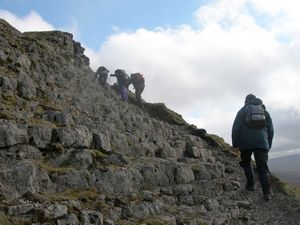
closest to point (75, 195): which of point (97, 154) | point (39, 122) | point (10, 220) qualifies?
point (10, 220)

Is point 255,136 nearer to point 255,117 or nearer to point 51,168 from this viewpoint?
point 255,117

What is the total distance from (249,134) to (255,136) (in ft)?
0.86

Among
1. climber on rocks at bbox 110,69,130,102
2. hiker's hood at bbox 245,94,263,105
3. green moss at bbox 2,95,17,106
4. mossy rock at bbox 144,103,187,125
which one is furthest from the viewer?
climber on rocks at bbox 110,69,130,102

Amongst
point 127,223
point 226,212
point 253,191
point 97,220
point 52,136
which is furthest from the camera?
point 253,191

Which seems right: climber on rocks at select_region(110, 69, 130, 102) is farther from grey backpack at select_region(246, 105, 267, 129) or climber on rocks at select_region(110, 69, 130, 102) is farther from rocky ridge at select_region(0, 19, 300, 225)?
grey backpack at select_region(246, 105, 267, 129)

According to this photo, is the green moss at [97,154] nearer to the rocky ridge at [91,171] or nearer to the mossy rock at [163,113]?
the rocky ridge at [91,171]

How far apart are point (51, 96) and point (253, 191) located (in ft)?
33.9

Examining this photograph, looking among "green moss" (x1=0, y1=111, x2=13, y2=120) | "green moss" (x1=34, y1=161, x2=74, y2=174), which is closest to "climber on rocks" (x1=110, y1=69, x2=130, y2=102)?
"green moss" (x1=0, y1=111, x2=13, y2=120)

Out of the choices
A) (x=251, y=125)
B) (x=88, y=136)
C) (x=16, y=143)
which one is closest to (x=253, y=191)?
(x=251, y=125)

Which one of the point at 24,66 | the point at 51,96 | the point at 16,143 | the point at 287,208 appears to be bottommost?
the point at 287,208

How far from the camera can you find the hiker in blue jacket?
52.5 ft

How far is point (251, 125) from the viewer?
1617 centimetres

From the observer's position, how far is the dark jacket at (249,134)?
52.5ft

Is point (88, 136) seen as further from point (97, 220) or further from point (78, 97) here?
point (78, 97)
